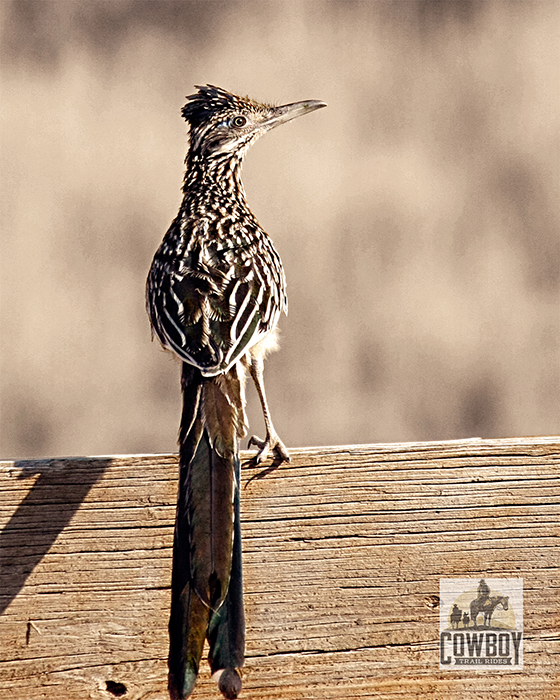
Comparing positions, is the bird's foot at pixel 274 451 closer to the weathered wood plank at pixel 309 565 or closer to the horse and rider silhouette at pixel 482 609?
the weathered wood plank at pixel 309 565

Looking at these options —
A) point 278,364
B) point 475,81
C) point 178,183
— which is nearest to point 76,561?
point 278,364

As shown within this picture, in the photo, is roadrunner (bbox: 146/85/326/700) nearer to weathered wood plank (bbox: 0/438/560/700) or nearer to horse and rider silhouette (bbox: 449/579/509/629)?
weathered wood plank (bbox: 0/438/560/700)

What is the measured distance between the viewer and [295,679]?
2.62m

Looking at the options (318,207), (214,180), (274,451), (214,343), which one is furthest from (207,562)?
(318,207)

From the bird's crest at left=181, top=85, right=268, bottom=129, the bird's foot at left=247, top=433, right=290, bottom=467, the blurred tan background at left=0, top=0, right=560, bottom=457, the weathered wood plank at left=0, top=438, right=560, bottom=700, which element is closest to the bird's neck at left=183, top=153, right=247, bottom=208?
the bird's crest at left=181, top=85, right=268, bottom=129

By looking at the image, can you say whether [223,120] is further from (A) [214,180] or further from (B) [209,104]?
(A) [214,180]

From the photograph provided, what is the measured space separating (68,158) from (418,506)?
16.4 ft

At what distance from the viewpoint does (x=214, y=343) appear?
9.96ft

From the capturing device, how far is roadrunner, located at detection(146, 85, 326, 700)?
7.50 ft

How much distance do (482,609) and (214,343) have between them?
3.13 ft

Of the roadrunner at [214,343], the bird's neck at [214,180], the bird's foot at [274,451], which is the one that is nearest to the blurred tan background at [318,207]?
the bird's neck at [214,180]

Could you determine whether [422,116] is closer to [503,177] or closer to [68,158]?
[503,177]

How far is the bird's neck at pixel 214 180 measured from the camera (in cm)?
429

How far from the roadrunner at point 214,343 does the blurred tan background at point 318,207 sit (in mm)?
2059
